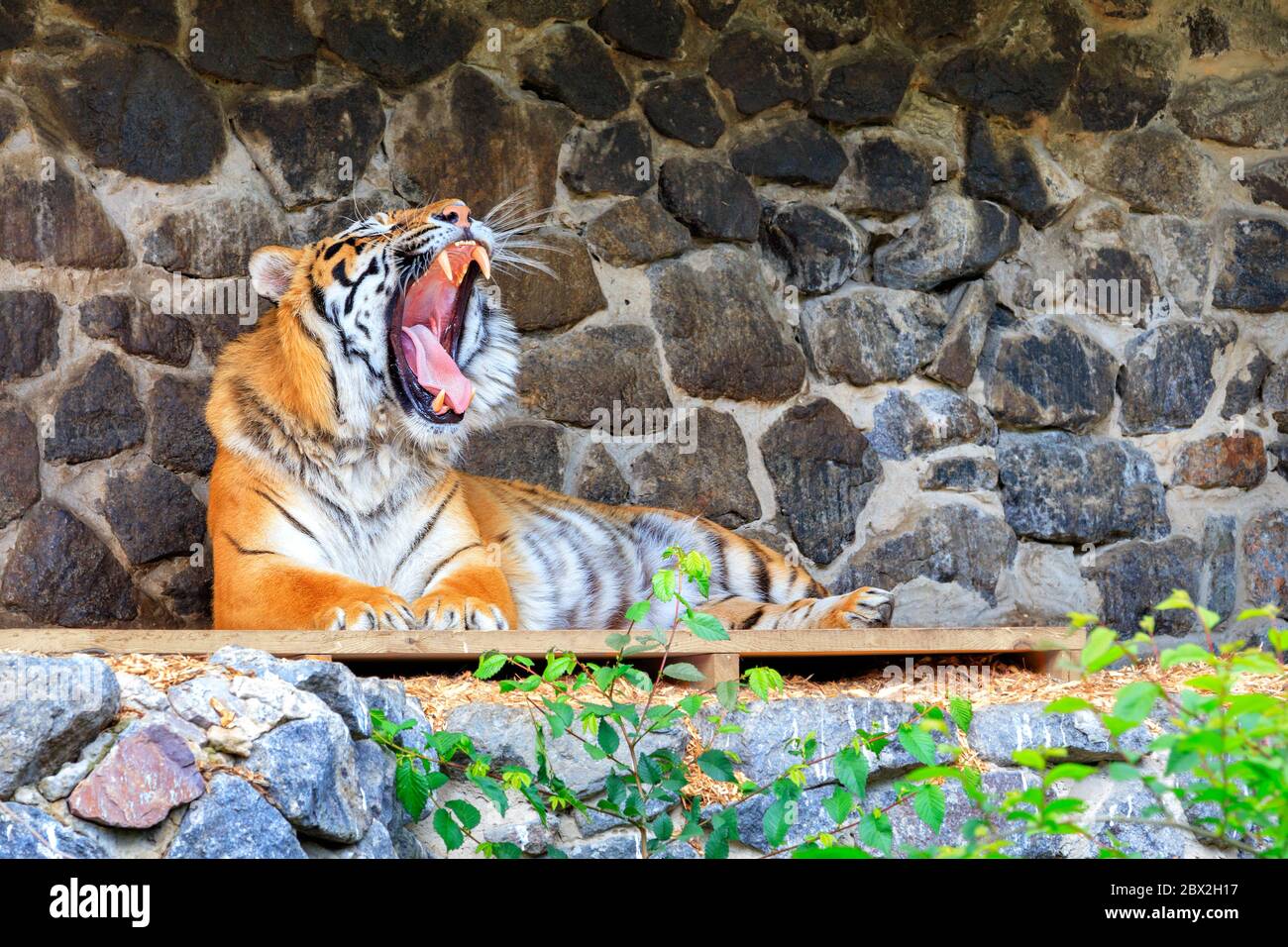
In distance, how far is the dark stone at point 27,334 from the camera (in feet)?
13.3

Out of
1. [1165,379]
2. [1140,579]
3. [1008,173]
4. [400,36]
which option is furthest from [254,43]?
[1140,579]

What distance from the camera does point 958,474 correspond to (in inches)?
197

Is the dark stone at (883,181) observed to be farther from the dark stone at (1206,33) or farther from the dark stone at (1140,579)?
the dark stone at (1140,579)

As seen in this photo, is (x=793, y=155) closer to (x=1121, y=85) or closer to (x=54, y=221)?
(x=1121, y=85)

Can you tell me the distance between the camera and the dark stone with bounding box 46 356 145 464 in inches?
162

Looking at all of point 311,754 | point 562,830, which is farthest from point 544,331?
point 311,754

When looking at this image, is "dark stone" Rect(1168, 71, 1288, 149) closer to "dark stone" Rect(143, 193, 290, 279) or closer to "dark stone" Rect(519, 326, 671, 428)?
"dark stone" Rect(519, 326, 671, 428)

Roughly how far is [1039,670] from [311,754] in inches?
82.8

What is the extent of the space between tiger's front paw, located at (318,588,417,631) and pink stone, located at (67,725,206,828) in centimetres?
92

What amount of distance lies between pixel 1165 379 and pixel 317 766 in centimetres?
379

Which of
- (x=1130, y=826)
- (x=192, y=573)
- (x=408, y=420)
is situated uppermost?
(x=408, y=420)

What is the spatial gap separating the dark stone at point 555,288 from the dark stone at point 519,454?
1.10 ft

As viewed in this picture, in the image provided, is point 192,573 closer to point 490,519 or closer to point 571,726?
point 490,519

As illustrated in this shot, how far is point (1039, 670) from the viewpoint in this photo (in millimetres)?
3789
